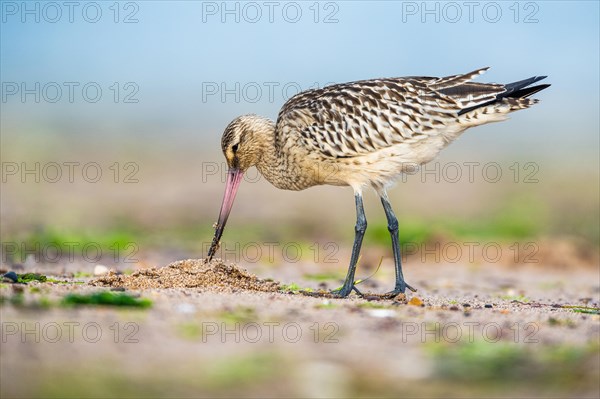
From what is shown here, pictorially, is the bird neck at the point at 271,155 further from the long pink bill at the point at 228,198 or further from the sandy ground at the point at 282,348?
the sandy ground at the point at 282,348

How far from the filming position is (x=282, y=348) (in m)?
6.44

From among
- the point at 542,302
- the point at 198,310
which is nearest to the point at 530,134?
the point at 542,302

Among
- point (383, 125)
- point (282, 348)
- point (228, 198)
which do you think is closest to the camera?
point (282, 348)

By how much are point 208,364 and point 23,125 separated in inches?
1839

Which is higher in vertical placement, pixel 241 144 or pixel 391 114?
pixel 391 114

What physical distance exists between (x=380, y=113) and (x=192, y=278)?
2804mm

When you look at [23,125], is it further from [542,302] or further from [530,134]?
[542,302]

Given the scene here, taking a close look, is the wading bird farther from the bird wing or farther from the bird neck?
the bird neck

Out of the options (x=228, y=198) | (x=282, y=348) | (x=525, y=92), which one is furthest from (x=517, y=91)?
(x=282, y=348)

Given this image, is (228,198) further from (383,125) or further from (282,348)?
(282,348)

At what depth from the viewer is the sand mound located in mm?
9195

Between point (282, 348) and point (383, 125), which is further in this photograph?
point (383, 125)

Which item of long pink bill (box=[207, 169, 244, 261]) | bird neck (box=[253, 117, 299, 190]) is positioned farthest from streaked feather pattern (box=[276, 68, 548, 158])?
long pink bill (box=[207, 169, 244, 261])

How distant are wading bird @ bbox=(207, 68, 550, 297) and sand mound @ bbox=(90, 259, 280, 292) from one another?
62cm
